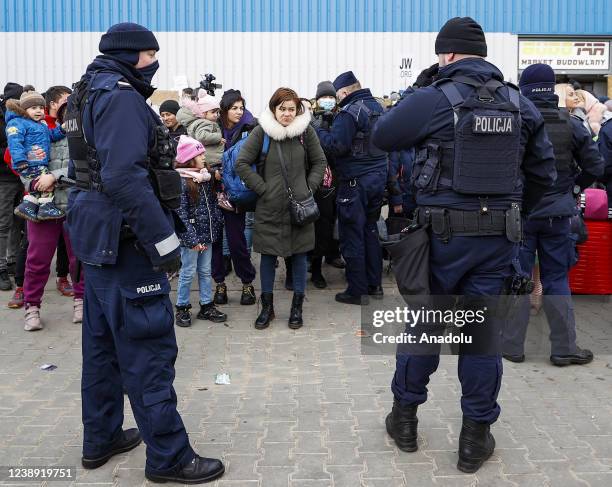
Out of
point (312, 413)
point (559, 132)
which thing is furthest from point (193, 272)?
point (559, 132)

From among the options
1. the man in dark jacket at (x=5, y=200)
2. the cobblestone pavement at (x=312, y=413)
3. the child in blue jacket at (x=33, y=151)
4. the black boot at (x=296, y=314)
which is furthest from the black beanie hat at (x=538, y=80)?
the man in dark jacket at (x=5, y=200)

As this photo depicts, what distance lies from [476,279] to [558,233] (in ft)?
6.41

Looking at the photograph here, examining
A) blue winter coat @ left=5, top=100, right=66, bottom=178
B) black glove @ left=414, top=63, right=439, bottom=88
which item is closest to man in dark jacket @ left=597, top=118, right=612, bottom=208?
black glove @ left=414, top=63, right=439, bottom=88

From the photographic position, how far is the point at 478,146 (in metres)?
3.46

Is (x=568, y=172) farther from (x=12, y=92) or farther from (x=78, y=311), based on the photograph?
(x=12, y=92)

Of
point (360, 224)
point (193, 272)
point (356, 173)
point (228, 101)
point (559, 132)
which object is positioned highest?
point (228, 101)

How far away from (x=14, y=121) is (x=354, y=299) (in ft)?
11.4

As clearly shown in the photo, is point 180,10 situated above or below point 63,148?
Result: above

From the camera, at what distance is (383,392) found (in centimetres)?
472

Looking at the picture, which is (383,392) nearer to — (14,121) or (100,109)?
(100,109)

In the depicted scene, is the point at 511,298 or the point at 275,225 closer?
the point at 511,298

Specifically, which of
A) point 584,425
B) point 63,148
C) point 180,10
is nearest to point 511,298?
point 584,425

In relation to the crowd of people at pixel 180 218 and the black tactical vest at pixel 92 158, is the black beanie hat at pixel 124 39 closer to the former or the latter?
the crowd of people at pixel 180 218

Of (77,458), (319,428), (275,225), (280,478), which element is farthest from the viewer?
(275,225)
